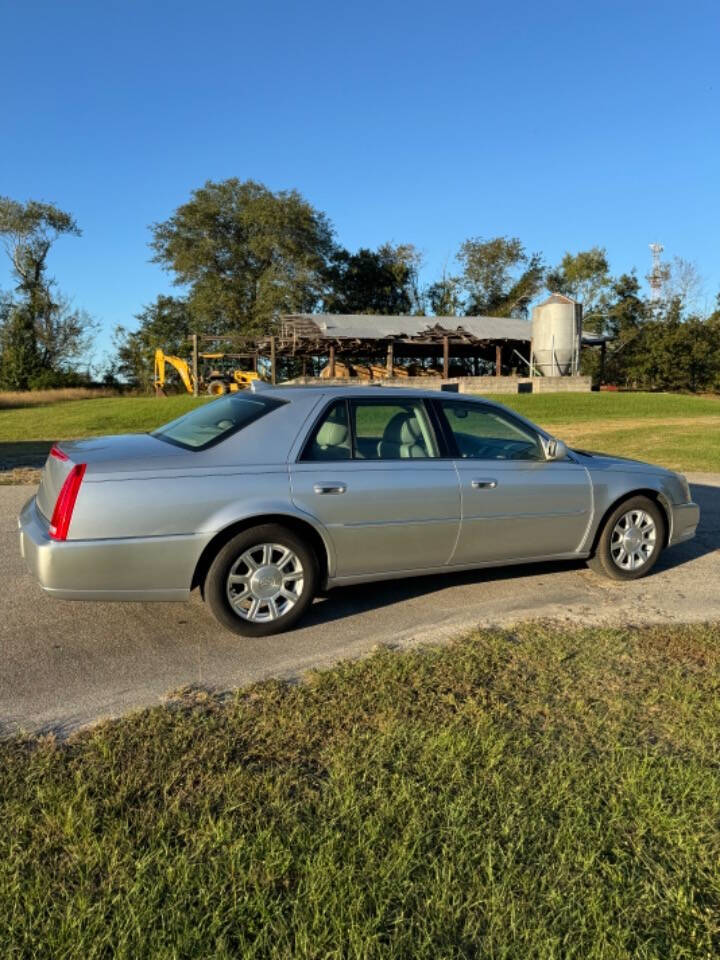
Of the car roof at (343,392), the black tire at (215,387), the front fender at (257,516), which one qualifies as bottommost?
the front fender at (257,516)

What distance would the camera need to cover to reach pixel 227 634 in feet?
14.0

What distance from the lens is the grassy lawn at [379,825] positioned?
1923 mm

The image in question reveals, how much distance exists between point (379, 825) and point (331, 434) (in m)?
2.66

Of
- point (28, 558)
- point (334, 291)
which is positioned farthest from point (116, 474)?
point (334, 291)

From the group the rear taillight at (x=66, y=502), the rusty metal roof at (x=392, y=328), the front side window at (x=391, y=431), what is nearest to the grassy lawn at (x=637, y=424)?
the rusty metal roof at (x=392, y=328)

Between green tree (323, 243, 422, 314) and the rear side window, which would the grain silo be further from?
the rear side window

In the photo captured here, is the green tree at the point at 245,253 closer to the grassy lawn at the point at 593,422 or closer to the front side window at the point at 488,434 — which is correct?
the grassy lawn at the point at 593,422

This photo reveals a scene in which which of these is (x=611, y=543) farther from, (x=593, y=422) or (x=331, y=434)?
(x=593, y=422)

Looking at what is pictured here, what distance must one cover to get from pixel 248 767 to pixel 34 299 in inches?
2211

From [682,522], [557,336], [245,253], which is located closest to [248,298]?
[245,253]

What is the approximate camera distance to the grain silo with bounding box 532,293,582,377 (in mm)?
37219

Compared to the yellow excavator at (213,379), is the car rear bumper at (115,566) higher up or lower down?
lower down

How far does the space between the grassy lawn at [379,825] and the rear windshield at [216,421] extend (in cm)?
165

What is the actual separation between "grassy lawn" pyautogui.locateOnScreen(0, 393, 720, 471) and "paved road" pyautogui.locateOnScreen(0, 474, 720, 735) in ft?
26.9
